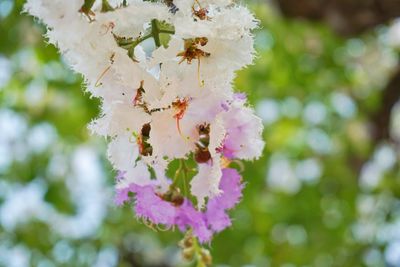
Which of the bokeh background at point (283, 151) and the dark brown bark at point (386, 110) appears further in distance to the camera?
the dark brown bark at point (386, 110)

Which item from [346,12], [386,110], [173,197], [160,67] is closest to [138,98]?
[160,67]

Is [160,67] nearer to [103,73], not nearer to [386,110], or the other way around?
[103,73]

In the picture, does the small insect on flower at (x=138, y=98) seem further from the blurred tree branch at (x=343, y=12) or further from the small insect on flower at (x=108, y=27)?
the blurred tree branch at (x=343, y=12)

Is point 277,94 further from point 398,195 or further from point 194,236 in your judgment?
point 194,236

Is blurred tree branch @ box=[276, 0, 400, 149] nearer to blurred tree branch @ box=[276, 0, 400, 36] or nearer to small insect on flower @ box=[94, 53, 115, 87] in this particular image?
blurred tree branch @ box=[276, 0, 400, 36]

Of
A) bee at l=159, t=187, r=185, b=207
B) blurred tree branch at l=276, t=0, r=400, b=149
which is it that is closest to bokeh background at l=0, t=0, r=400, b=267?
blurred tree branch at l=276, t=0, r=400, b=149

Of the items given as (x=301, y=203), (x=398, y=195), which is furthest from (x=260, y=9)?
(x=398, y=195)

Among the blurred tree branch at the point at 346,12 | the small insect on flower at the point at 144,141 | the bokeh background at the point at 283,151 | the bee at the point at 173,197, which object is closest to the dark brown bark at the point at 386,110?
the bokeh background at the point at 283,151
